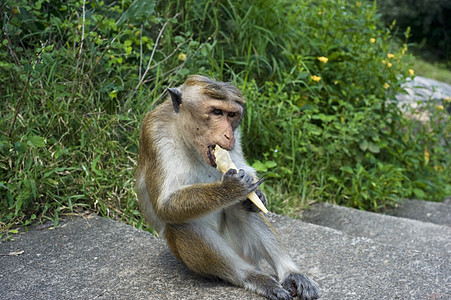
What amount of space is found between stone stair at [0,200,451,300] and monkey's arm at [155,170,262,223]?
1.58ft

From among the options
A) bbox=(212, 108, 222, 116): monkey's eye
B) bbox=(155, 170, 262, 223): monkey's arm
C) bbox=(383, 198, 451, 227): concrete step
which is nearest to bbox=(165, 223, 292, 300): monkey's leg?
bbox=(155, 170, 262, 223): monkey's arm

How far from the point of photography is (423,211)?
629cm

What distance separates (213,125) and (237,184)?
0.40 meters

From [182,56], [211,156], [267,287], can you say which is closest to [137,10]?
[182,56]

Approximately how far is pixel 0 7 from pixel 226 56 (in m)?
2.51

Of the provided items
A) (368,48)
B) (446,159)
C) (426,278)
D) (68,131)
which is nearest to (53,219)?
(68,131)

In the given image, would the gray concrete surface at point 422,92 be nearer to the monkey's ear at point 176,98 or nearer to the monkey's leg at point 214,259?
the monkey's ear at point 176,98

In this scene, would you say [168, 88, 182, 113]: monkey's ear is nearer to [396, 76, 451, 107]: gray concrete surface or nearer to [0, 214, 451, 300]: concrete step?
[0, 214, 451, 300]: concrete step

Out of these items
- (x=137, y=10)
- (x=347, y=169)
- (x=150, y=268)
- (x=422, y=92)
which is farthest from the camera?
(x=422, y=92)

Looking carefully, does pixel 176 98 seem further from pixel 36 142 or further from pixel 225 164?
pixel 36 142

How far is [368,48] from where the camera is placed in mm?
6996

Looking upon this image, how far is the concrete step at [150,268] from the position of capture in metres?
3.27

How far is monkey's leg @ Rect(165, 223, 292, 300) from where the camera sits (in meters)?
3.14

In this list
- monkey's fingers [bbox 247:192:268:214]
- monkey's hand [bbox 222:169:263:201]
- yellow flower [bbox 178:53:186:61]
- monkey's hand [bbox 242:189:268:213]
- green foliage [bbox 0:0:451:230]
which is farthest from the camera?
yellow flower [bbox 178:53:186:61]
